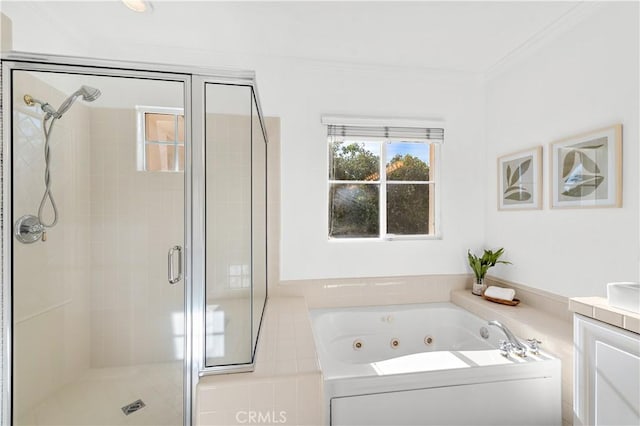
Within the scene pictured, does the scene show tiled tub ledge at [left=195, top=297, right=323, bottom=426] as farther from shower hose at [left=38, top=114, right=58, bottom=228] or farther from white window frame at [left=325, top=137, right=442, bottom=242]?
white window frame at [left=325, top=137, right=442, bottom=242]

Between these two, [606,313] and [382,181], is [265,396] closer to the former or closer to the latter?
[606,313]

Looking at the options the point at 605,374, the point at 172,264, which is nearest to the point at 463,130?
the point at 605,374

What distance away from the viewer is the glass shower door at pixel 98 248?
1385 mm

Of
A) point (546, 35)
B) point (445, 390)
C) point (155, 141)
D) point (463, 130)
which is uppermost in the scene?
point (546, 35)

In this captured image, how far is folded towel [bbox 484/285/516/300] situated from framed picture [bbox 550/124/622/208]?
0.73 meters

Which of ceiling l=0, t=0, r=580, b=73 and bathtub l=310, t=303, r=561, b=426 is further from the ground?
ceiling l=0, t=0, r=580, b=73

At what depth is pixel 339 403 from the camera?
4.57 feet

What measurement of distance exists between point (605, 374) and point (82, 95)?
2.84 metres

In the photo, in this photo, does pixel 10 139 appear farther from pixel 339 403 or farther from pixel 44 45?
pixel 339 403

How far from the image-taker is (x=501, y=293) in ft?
7.49

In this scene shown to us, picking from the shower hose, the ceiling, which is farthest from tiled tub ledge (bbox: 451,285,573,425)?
the shower hose

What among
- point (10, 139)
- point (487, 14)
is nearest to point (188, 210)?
point (10, 139)

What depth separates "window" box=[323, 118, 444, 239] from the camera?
2580 mm

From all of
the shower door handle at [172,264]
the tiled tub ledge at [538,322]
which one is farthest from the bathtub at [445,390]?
the shower door handle at [172,264]
